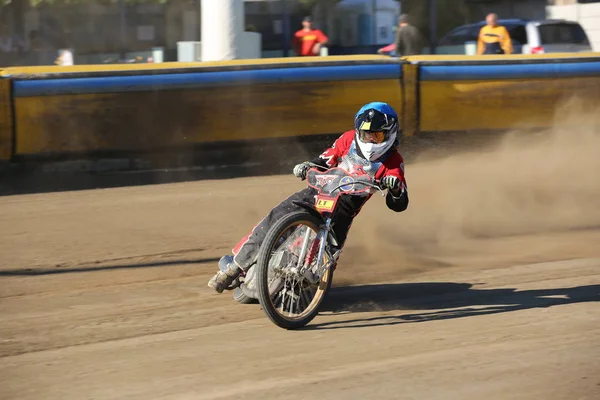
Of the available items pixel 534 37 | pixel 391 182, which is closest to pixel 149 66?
pixel 391 182

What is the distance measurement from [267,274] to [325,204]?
2.35ft

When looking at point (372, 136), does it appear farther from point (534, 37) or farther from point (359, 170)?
point (534, 37)

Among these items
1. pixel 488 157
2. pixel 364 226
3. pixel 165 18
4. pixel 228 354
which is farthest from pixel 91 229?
pixel 165 18

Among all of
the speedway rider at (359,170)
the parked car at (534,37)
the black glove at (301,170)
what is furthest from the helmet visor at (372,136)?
the parked car at (534,37)

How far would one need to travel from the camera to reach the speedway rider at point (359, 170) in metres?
7.04

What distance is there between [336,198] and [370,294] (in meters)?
1.25

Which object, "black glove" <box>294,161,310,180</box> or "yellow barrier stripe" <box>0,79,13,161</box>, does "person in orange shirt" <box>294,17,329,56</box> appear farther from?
"black glove" <box>294,161,310,180</box>

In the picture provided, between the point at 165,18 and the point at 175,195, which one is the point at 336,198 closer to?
the point at 175,195

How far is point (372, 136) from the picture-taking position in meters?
7.10

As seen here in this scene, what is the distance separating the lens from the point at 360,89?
45.4 feet

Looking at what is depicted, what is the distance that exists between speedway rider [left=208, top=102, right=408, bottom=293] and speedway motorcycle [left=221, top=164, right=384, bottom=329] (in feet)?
0.29

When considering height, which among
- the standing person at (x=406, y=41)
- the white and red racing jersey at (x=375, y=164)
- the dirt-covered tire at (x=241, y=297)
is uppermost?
the standing person at (x=406, y=41)

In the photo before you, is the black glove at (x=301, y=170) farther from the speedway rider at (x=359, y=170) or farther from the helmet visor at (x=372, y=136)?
the helmet visor at (x=372, y=136)

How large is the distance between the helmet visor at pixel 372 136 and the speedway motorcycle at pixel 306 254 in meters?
0.22
